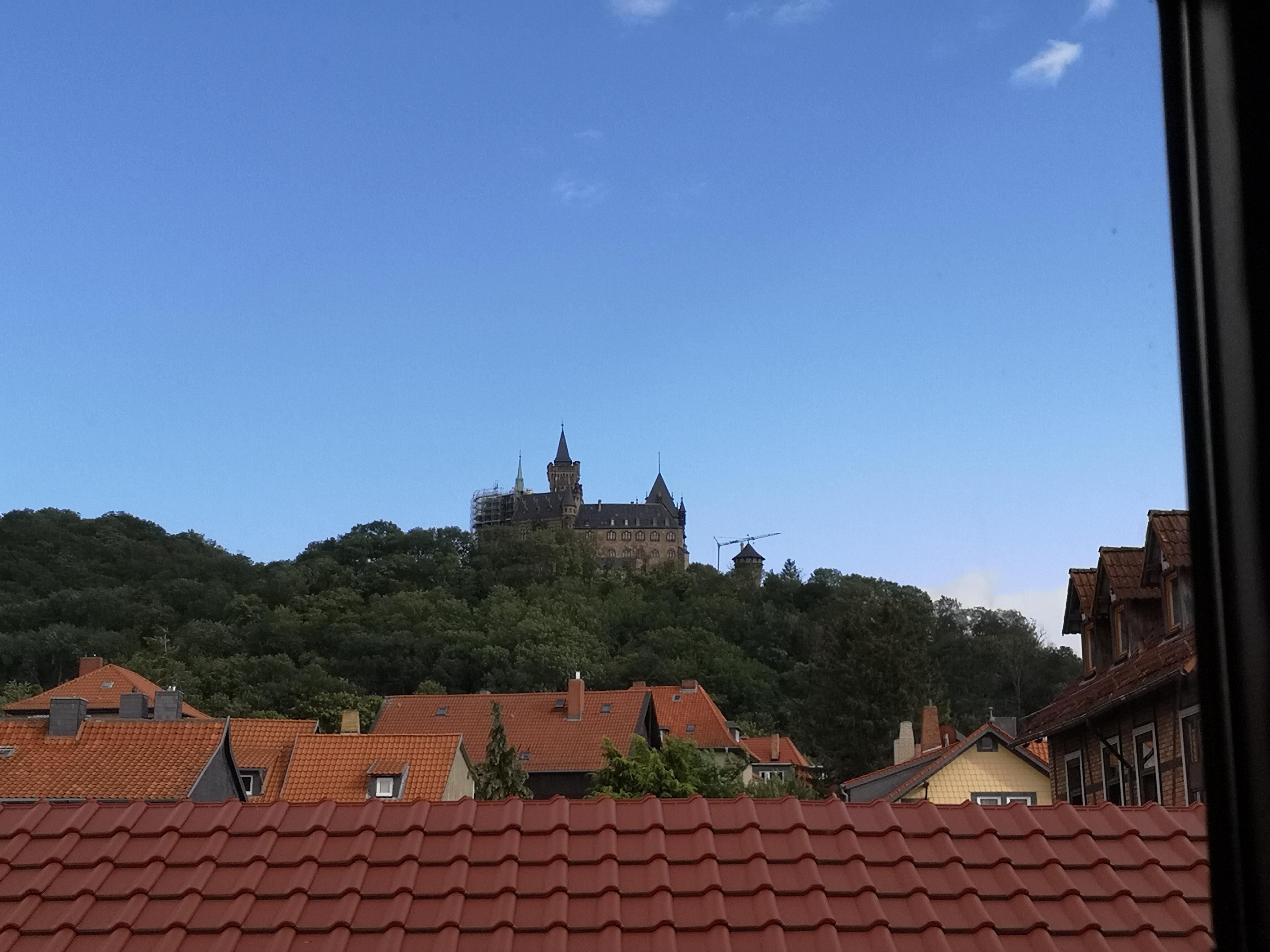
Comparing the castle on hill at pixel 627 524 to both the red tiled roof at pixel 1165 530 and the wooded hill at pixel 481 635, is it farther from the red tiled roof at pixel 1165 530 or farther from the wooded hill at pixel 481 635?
the red tiled roof at pixel 1165 530

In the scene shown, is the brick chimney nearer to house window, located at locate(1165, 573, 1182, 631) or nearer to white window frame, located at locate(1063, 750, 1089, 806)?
white window frame, located at locate(1063, 750, 1089, 806)

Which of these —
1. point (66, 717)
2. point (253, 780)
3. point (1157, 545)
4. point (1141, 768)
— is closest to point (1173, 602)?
point (1157, 545)

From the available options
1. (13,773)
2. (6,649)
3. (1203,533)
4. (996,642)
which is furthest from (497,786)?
(6,649)

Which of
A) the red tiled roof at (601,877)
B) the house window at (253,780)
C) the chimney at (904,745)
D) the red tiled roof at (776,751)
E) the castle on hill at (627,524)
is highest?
the castle on hill at (627,524)

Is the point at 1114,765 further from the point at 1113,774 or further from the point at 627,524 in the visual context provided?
the point at 627,524

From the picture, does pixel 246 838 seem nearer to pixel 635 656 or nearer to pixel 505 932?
pixel 505 932

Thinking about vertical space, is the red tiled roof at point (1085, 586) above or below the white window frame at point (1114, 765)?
above

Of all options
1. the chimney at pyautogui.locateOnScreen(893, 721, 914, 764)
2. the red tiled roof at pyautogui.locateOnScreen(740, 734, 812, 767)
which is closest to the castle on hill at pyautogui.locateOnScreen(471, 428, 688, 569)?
the red tiled roof at pyautogui.locateOnScreen(740, 734, 812, 767)

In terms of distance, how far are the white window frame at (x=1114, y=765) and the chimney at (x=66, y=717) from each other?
89.6ft

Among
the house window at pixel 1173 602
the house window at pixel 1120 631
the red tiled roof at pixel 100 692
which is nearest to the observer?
the house window at pixel 1173 602

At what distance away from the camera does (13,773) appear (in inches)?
1406

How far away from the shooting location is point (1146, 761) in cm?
2266

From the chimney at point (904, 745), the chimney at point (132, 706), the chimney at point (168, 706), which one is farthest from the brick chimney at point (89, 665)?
the chimney at point (904, 745)

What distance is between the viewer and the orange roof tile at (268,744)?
44.0m
